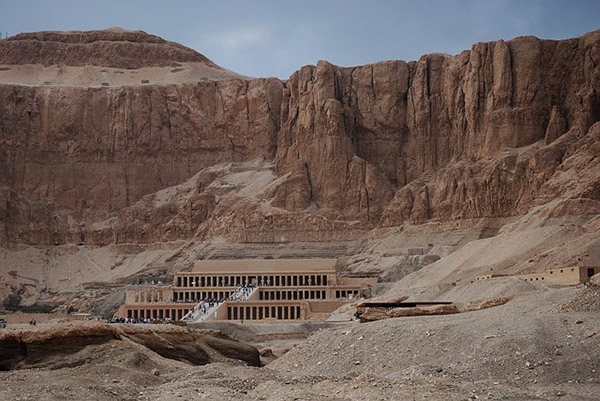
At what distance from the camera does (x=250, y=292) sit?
102 meters

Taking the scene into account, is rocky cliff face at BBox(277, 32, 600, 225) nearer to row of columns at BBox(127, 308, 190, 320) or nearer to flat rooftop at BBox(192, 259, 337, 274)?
flat rooftop at BBox(192, 259, 337, 274)

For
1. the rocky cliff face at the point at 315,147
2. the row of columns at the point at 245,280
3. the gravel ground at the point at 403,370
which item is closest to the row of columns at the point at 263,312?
the row of columns at the point at 245,280

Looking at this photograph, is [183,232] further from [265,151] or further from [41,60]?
[41,60]

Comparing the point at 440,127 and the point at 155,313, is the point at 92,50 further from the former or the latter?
the point at 155,313

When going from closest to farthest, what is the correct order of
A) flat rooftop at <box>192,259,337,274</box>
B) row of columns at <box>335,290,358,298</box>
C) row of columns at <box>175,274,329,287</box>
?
row of columns at <box>335,290,358,298</box>, row of columns at <box>175,274,329,287</box>, flat rooftop at <box>192,259,337,274</box>

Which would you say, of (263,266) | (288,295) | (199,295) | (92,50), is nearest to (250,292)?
(288,295)

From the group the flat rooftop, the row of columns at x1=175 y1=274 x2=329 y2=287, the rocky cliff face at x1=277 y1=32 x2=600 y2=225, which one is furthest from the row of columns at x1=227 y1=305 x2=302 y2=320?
the rocky cliff face at x1=277 y1=32 x2=600 y2=225

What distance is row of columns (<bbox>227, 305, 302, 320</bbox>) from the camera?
309 feet

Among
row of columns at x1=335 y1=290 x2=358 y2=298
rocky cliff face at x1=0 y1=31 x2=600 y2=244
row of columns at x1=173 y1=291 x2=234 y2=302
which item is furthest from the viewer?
rocky cliff face at x1=0 y1=31 x2=600 y2=244

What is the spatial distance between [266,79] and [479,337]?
106 m

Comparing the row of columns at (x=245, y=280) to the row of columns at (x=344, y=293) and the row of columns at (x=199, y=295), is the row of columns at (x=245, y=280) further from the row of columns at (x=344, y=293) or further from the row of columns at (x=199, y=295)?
the row of columns at (x=344, y=293)

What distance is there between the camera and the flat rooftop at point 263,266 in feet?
363

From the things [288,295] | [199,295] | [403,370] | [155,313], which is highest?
[403,370]

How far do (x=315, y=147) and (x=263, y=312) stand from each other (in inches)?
1422
